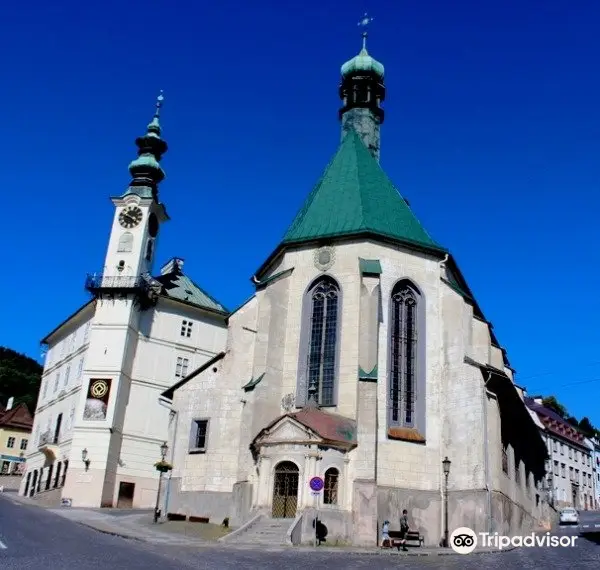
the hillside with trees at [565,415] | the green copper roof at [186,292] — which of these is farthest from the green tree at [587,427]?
the green copper roof at [186,292]

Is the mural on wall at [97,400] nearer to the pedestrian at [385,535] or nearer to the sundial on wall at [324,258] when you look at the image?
the sundial on wall at [324,258]

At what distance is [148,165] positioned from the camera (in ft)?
164

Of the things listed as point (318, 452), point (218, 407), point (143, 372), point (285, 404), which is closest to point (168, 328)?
point (143, 372)

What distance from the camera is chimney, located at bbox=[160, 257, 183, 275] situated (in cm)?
5325

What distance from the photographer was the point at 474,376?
27578 millimetres

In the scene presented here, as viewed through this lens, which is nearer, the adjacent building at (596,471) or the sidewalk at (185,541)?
the sidewalk at (185,541)

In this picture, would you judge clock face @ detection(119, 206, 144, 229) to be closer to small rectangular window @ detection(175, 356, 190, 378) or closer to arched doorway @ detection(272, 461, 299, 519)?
small rectangular window @ detection(175, 356, 190, 378)

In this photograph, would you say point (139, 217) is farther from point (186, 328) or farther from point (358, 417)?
point (358, 417)

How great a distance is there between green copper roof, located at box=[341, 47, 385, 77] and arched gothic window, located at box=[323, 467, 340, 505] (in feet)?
85.1

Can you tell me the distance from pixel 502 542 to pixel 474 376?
20.7 ft

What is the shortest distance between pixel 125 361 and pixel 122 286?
4.90m

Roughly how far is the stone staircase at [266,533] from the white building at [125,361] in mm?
19652

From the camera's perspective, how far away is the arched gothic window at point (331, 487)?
2505 centimetres

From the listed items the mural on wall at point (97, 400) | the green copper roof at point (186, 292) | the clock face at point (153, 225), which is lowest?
the mural on wall at point (97, 400)
